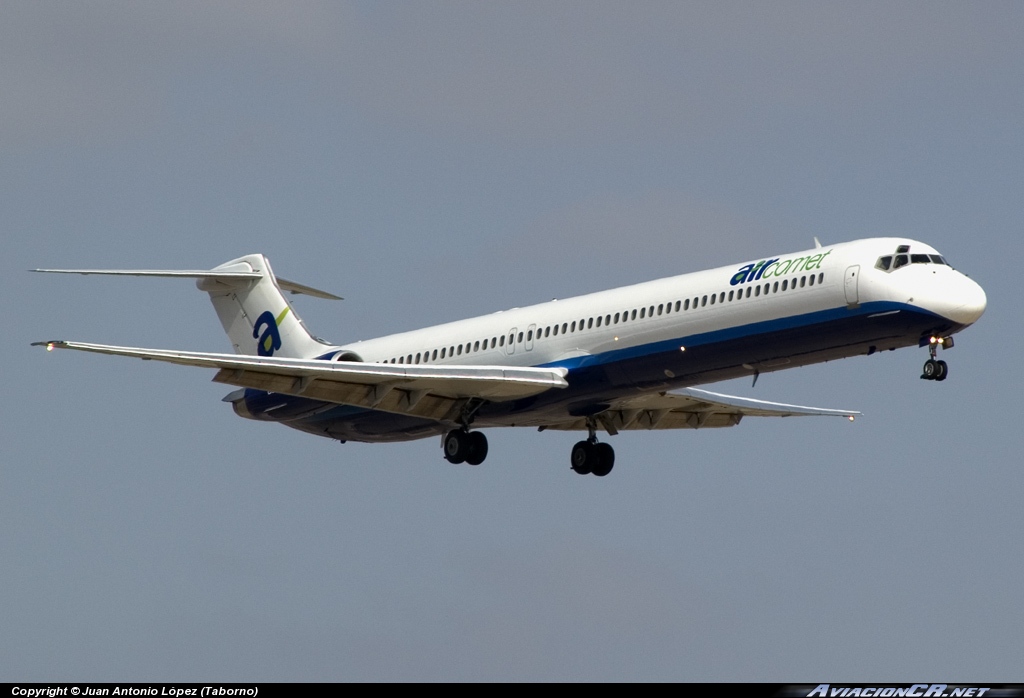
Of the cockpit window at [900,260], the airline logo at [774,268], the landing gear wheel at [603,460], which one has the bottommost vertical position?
the landing gear wheel at [603,460]

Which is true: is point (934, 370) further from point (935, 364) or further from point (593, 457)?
point (593, 457)

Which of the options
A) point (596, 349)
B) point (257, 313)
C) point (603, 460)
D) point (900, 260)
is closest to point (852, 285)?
point (900, 260)

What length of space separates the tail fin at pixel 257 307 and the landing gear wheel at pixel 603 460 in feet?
24.0

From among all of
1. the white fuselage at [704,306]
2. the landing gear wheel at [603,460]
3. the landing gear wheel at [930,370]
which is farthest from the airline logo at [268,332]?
the landing gear wheel at [930,370]

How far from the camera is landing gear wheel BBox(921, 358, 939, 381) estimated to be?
1373 inches

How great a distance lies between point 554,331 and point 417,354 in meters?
4.12

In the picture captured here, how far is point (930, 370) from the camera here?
34.9m

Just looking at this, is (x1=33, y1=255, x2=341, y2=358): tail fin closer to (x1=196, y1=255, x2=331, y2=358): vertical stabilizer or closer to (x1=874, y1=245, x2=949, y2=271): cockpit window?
(x1=196, y1=255, x2=331, y2=358): vertical stabilizer

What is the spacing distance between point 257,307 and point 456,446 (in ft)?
26.6

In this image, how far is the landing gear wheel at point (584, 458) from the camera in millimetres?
42688

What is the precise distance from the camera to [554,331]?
39.5 meters

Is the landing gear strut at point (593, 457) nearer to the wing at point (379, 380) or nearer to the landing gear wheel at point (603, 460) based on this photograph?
the landing gear wheel at point (603, 460)
